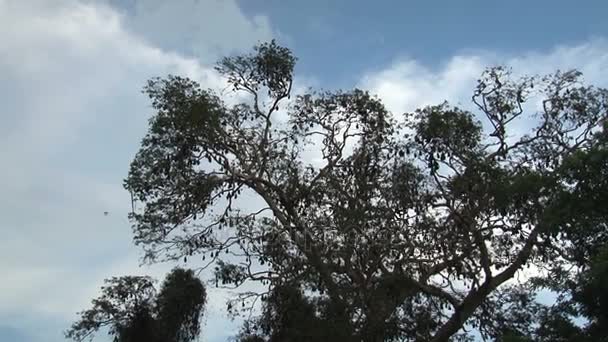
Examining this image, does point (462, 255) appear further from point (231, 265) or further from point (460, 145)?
point (231, 265)

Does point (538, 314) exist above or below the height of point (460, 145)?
below

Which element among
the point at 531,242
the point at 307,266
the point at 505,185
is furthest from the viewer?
the point at 307,266

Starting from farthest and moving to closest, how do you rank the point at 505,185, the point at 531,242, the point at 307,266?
the point at 307,266, the point at 531,242, the point at 505,185

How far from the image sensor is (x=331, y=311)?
14781 mm

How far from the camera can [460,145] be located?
1488 cm

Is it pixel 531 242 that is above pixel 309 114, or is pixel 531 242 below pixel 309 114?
below

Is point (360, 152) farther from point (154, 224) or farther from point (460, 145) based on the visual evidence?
point (154, 224)

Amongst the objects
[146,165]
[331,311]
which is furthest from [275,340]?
[146,165]

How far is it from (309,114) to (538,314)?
6.77 meters

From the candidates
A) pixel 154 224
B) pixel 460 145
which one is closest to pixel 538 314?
pixel 460 145

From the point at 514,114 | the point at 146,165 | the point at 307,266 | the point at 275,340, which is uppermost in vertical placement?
the point at 514,114

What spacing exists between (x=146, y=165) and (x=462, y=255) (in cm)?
691

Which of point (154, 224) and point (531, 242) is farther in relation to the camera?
point (154, 224)

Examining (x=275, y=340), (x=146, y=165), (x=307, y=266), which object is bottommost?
(x=275, y=340)
